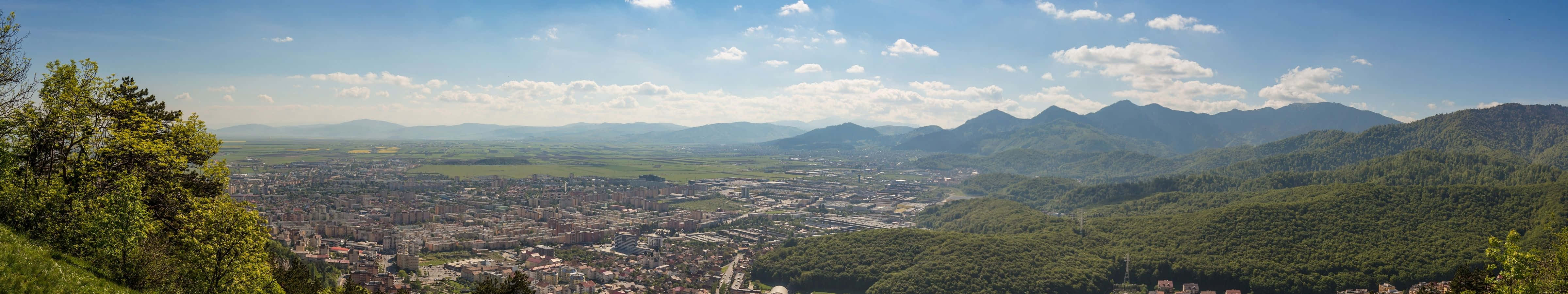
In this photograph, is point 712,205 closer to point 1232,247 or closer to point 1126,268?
point 1126,268

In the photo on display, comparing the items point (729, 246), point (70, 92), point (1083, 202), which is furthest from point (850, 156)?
point (70, 92)

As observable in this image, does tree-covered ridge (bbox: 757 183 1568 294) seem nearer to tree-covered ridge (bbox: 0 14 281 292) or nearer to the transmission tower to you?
the transmission tower

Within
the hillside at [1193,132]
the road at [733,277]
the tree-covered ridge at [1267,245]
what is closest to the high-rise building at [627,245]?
the road at [733,277]

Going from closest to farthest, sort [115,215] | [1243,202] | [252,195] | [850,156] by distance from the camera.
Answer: [115,215] → [1243,202] → [252,195] → [850,156]

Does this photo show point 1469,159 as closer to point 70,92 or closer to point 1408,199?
point 1408,199

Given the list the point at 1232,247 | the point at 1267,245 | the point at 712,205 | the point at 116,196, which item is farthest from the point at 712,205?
the point at 116,196

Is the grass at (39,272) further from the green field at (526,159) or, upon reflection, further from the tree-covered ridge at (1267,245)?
the green field at (526,159)
